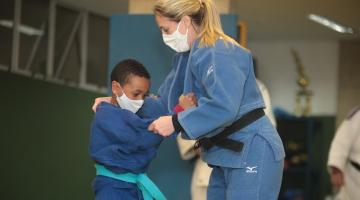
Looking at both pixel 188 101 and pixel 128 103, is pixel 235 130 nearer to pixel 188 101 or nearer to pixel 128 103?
pixel 188 101

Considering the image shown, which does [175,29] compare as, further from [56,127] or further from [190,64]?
[56,127]

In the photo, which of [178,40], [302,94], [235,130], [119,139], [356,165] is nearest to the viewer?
[235,130]

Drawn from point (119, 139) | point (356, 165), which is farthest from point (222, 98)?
point (356, 165)

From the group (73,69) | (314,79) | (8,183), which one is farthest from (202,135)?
(314,79)

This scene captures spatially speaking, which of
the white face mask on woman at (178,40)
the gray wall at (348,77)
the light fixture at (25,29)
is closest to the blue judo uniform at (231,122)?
the white face mask on woman at (178,40)

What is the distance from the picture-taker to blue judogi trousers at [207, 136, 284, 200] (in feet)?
5.10

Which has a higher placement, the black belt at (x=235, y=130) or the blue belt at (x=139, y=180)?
the black belt at (x=235, y=130)

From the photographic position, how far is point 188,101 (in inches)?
63.9

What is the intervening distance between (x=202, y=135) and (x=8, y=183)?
315cm

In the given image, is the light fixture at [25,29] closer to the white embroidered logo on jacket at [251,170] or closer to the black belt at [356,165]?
the black belt at [356,165]

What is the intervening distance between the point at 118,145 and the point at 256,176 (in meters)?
0.57

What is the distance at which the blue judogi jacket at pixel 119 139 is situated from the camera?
188cm

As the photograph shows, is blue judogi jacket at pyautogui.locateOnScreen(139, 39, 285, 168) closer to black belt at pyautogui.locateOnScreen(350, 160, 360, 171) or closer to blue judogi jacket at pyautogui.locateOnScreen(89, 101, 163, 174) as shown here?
blue judogi jacket at pyautogui.locateOnScreen(89, 101, 163, 174)

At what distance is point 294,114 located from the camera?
252 inches
